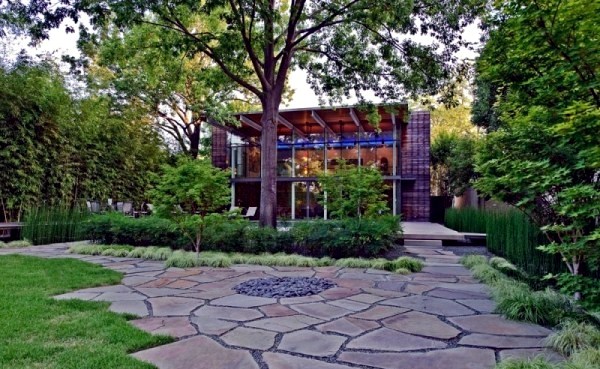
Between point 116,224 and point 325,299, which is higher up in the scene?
point 116,224

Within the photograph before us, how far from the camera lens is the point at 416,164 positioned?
15.7 meters

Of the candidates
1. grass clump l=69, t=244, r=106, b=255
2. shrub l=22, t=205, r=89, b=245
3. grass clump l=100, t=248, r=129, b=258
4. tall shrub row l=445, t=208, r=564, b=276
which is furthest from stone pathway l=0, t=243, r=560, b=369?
shrub l=22, t=205, r=89, b=245

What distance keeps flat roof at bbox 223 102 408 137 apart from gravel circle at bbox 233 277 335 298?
29.4 ft

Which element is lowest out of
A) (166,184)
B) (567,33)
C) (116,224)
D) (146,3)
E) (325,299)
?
(325,299)

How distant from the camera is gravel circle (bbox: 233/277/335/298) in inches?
165

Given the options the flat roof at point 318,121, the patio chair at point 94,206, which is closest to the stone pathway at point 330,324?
the patio chair at point 94,206

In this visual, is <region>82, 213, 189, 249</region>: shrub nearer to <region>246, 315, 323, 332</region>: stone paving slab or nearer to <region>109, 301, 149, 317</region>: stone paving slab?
<region>109, 301, 149, 317</region>: stone paving slab

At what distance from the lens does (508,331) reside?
2.95 meters

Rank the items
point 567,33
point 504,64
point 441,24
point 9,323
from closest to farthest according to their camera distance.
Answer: point 567,33 < point 9,323 < point 504,64 < point 441,24

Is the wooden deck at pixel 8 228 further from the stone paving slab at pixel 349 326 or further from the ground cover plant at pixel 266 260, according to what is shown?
the stone paving slab at pixel 349 326

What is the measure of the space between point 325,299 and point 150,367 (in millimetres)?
2121

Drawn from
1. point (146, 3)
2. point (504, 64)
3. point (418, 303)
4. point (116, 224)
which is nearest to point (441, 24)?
point (504, 64)

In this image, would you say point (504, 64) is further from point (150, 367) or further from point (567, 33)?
point (150, 367)

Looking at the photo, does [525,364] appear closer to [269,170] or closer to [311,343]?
[311,343]
